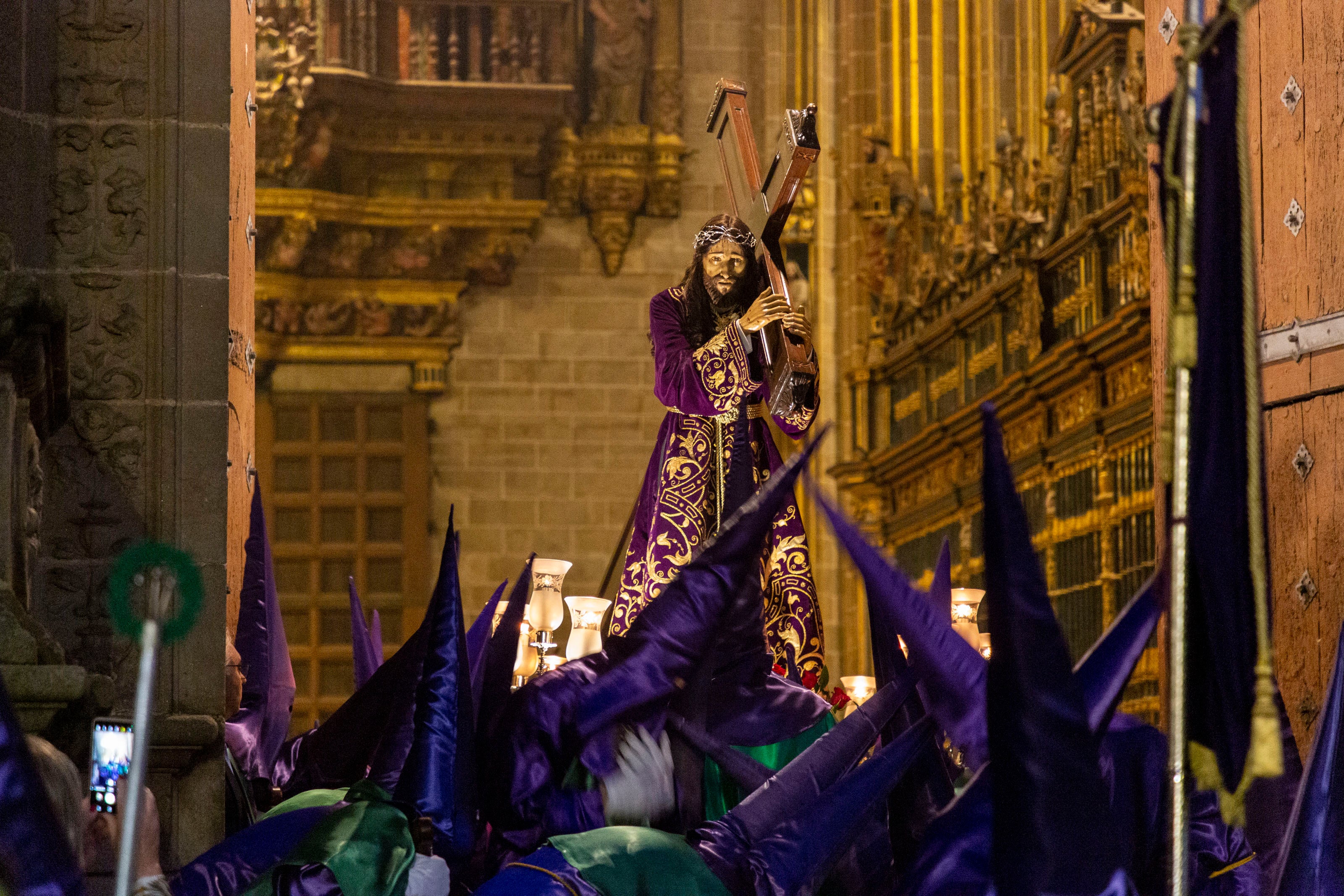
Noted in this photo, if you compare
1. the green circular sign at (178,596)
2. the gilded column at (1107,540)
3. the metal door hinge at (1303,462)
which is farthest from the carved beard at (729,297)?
the gilded column at (1107,540)

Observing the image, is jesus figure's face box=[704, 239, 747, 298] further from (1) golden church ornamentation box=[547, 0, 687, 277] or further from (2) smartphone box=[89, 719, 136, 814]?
(1) golden church ornamentation box=[547, 0, 687, 277]

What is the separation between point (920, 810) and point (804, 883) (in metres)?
0.68

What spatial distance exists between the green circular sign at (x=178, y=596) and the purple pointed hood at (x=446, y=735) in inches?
42.7

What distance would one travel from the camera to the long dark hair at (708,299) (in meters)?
6.27

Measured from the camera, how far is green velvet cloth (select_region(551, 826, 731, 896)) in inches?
138

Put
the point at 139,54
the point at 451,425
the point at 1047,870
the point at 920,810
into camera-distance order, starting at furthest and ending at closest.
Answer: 1. the point at 451,425
2. the point at 139,54
3. the point at 920,810
4. the point at 1047,870

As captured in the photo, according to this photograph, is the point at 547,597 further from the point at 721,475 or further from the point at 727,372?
the point at 727,372

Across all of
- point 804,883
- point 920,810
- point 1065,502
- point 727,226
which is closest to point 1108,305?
point 1065,502

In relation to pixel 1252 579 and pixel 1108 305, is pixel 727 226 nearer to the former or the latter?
pixel 1252 579

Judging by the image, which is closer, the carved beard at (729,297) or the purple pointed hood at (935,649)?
the purple pointed hood at (935,649)

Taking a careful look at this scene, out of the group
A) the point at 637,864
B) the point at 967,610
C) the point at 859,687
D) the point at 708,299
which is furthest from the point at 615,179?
the point at 637,864

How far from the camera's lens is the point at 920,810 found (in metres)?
4.38

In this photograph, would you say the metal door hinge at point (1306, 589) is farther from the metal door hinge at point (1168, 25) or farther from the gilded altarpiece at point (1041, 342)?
the gilded altarpiece at point (1041, 342)

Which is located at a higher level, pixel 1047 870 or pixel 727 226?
pixel 727 226
